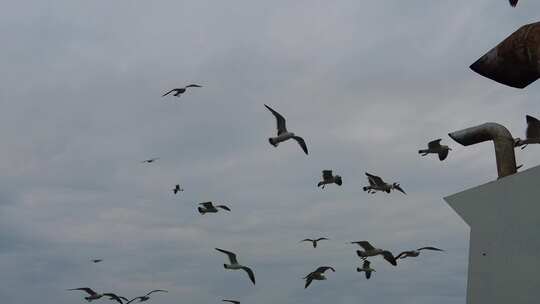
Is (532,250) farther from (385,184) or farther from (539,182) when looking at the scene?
(385,184)

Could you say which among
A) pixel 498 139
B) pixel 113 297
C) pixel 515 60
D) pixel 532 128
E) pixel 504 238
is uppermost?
pixel 113 297

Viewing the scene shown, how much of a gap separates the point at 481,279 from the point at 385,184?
2882 centimetres

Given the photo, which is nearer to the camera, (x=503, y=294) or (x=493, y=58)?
(x=503, y=294)

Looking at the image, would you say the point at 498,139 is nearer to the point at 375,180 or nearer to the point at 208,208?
the point at 375,180

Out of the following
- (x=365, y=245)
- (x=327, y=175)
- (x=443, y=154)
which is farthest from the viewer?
(x=327, y=175)

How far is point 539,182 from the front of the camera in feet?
17.2

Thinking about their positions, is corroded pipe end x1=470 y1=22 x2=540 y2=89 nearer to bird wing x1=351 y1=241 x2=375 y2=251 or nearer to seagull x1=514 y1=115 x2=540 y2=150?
seagull x1=514 y1=115 x2=540 y2=150

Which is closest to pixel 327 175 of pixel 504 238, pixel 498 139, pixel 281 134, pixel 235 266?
pixel 281 134

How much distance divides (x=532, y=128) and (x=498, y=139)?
76.2 inches

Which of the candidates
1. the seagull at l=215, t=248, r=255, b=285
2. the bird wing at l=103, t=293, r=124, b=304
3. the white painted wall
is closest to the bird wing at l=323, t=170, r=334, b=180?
the seagull at l=215, t=248, r=255, b=285

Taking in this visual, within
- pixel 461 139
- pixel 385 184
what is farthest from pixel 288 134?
pixel 461 139

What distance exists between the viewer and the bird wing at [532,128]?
7.88 metres

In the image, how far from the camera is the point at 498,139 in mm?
6312

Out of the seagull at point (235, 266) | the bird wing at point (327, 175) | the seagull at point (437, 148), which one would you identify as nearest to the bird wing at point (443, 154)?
the seagull at point (437, 148)
